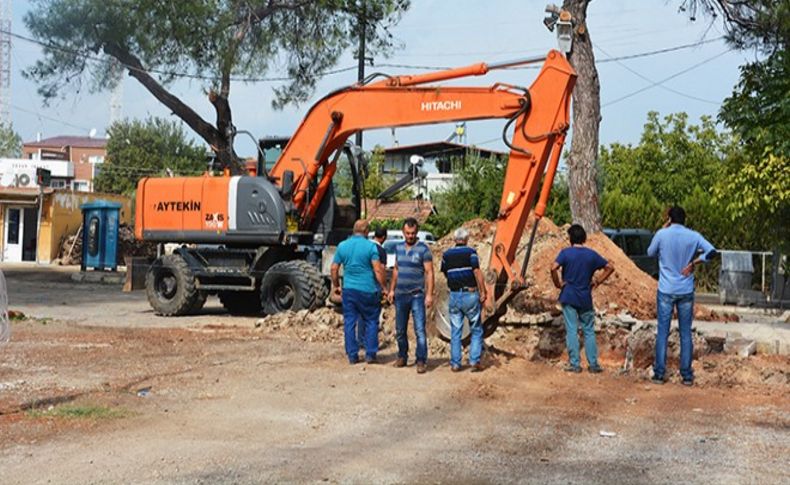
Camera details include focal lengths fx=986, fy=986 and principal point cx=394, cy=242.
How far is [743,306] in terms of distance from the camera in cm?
2548

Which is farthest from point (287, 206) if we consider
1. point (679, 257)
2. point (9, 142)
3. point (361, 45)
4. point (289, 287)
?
point (9, 142)

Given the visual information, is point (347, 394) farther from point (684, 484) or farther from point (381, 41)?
point (381, 41)

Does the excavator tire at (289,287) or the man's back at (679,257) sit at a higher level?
the man's back at (679,257)

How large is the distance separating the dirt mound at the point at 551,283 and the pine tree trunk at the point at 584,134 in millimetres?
1083

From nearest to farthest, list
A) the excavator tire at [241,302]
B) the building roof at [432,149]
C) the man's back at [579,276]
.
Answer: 1. the man's back at [579,276]
2. the excavator tire at [241,302]
3. the building roof at [432,149]

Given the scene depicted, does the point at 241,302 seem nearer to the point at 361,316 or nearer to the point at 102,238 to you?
the point at 361,316

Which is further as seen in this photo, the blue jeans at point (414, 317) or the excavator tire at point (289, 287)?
the excavator tire at point (289, 287)

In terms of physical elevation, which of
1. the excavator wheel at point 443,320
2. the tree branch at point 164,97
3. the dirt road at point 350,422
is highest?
the tree branch at point 164,97

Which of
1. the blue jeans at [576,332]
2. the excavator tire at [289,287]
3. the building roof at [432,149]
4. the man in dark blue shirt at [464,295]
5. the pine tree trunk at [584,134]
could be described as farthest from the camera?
the building roof at [432,149]

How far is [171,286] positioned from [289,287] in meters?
3.11

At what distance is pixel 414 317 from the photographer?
463 inches

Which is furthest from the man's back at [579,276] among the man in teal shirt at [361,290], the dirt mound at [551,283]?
the dirt mound at [551,283]

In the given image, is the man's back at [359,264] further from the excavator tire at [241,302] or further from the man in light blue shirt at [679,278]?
the excavator tire at [241,302]

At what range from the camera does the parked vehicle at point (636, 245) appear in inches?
1117
